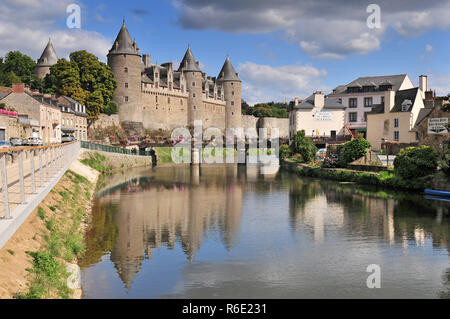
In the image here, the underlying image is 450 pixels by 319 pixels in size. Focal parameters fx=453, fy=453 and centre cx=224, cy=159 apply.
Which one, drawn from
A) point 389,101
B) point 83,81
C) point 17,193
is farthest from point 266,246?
point 83,81

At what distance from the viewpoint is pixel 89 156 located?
38094 mm

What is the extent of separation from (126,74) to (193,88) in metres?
15.2

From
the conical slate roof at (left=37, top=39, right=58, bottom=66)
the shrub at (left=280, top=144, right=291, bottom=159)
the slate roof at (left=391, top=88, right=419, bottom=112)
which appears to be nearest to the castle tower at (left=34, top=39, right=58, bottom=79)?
the conical slate roof at (left=37, top=39, right=58, bottom=66)

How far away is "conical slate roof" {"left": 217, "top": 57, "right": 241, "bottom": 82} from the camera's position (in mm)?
80000

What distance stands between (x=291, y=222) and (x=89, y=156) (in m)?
24.5

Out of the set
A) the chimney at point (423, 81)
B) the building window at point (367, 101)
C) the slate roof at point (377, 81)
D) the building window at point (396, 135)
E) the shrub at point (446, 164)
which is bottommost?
the shrub at point (446, 164)

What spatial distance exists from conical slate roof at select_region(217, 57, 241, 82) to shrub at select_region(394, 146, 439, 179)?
182ft

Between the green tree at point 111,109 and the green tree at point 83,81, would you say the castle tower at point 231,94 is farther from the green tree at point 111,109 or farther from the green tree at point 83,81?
the green tree at point 83,81

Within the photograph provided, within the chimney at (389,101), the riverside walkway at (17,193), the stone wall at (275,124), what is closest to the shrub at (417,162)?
the chimney at (389,101)

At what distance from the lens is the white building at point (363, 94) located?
202 ft

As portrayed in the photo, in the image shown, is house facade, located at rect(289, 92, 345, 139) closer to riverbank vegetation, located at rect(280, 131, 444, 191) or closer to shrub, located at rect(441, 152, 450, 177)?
riverbank vegetation, located at rect(280, 131, 444, 191)

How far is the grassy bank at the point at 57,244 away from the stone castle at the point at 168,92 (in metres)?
38.8
